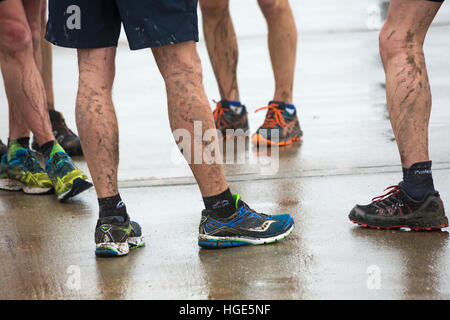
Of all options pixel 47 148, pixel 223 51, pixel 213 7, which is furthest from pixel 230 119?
pixel 47 148

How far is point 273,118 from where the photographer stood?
443cm

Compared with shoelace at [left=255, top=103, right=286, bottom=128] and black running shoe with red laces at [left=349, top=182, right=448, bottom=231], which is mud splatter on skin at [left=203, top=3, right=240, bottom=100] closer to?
shoelace at [left=255, top=103, right=286, bottom=128]

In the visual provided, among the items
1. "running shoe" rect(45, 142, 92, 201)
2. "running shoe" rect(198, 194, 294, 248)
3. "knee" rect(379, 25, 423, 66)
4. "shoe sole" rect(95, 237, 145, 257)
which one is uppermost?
"knee" rect(379, 25, 423, 66)

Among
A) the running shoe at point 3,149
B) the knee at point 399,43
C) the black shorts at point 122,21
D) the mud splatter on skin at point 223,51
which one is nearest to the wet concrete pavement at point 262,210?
the mud splatter on skin at point 223,51

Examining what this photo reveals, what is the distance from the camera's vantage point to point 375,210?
2.92 m

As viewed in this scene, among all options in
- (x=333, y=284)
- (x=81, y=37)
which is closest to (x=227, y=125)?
(x=81, y=37)

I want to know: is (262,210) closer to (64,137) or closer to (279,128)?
(279,128)

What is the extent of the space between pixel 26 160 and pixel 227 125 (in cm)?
140

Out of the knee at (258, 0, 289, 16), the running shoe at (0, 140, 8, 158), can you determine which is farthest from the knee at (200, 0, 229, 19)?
the running shoe at (0, 140, 8, 158)

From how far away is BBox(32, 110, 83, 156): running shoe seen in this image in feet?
14.3

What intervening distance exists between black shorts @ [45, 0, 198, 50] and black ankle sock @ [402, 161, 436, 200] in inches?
41.5

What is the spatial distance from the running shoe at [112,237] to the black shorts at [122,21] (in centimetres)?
69

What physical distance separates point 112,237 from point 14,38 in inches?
54.5
